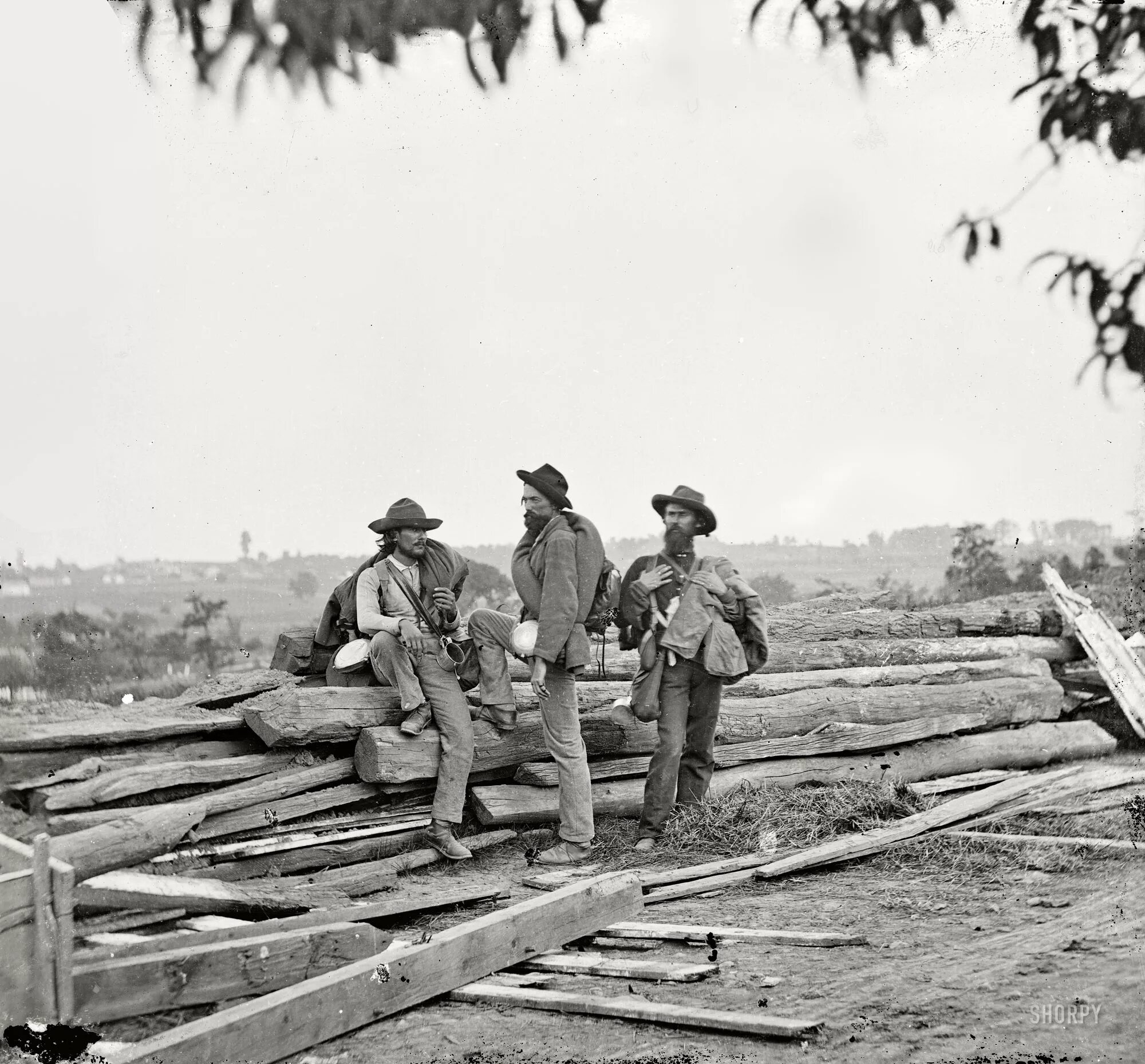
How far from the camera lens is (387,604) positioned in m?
7.37

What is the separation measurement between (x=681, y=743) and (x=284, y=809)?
2637mm

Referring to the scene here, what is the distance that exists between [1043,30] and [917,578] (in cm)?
759

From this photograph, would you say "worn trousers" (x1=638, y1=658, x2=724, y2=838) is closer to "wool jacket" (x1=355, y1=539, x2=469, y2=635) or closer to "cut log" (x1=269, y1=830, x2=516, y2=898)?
"cut log" (x1=269, y1=830, x2=516, y2=898)

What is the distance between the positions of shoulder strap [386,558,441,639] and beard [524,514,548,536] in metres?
0.86

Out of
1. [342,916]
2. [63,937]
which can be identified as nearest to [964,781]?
[342,916]

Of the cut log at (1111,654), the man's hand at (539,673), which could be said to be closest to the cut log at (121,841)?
the man's hand at (539,673)

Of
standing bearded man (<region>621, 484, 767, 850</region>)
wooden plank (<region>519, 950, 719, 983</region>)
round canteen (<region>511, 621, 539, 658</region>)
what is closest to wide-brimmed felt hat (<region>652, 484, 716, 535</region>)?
standing bearded man (<region>621, 484, 767, 850</region>)

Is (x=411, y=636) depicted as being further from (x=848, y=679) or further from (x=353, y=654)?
(x=848, y=679)

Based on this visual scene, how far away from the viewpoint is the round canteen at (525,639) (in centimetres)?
729

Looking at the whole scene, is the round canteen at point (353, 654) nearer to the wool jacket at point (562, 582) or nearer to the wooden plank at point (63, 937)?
the wool jacket at point (562, 582)

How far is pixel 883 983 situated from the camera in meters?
4.62

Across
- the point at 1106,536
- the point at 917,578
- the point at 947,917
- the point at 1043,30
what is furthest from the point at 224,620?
the point at 1106,536

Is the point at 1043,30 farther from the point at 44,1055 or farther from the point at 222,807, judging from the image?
the point at 44,1055

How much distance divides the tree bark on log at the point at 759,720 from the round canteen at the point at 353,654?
0.45 m
